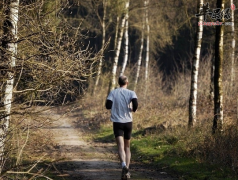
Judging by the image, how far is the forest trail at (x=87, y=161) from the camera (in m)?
10.5

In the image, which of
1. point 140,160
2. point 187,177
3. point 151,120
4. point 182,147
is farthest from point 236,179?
point 151,120

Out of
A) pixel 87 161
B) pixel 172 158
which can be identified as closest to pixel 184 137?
pixel 172 158

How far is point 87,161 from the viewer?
12875 mm

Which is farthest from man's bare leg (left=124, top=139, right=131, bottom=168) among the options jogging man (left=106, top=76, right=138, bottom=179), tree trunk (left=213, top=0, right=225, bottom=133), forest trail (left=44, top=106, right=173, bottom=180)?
tree trunk (left=213, top=0, right=225, bottom=133)

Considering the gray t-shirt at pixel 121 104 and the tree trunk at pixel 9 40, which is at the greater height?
the tree trunk at pixel 9 40

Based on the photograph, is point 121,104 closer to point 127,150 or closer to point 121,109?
point 121,109

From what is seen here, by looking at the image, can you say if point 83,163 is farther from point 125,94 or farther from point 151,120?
point 151,120

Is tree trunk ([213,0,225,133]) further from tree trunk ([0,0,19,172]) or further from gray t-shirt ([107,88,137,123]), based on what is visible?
tree trunk ([0,0,19,172])

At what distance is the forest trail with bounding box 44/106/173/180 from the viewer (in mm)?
10523

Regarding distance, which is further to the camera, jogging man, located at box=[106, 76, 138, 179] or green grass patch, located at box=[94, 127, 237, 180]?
green grass patch, located at box=[94, 127, 237, 180]

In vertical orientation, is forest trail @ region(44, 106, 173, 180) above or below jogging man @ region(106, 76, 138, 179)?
below

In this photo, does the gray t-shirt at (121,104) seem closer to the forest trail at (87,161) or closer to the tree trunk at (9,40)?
the forest trail at (87,161)

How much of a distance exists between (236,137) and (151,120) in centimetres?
840

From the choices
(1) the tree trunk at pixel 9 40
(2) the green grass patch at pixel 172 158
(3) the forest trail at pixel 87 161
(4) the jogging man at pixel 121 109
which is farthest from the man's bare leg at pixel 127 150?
(1) the tree trunk at pixel 9 40
